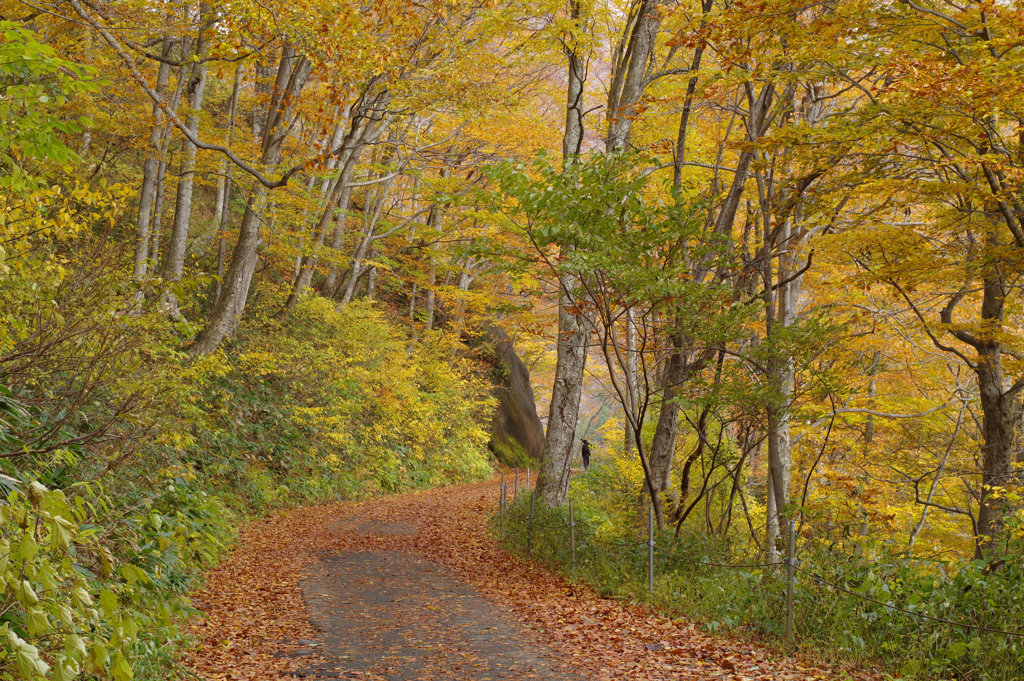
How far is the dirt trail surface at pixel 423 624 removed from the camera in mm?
5883

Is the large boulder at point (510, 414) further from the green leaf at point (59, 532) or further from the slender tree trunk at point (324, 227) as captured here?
the green leaf at point (59, 532)

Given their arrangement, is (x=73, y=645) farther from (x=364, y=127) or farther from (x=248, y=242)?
(x=364, y=127)

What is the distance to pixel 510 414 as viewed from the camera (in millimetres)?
28266

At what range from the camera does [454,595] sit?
343 inches

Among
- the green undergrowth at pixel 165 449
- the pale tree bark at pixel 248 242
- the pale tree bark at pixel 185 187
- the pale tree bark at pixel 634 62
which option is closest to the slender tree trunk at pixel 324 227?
the green undergrowth at pixel 165 449

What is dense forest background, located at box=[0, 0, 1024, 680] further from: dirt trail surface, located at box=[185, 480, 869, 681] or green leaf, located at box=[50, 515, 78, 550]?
dirt trail surface, located at box=[185, 480, 869, 681]

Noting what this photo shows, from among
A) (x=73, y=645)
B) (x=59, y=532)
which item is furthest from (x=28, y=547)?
(x=73, y=645)

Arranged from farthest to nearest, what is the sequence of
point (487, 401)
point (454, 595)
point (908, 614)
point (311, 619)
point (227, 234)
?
point (487, 401), point (227, 234), point (454, 595), point (311, 619), point (908, 614)

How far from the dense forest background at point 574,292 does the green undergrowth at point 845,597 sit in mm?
41

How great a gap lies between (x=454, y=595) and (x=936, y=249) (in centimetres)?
772

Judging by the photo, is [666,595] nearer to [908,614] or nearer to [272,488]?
[908,614]

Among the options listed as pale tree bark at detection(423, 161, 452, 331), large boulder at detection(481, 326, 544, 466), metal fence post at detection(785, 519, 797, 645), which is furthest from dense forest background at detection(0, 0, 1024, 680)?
large boulder at detection(481, 326, 544, 466)

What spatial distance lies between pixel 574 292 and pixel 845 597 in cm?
468

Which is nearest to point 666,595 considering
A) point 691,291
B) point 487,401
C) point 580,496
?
point 691,291
